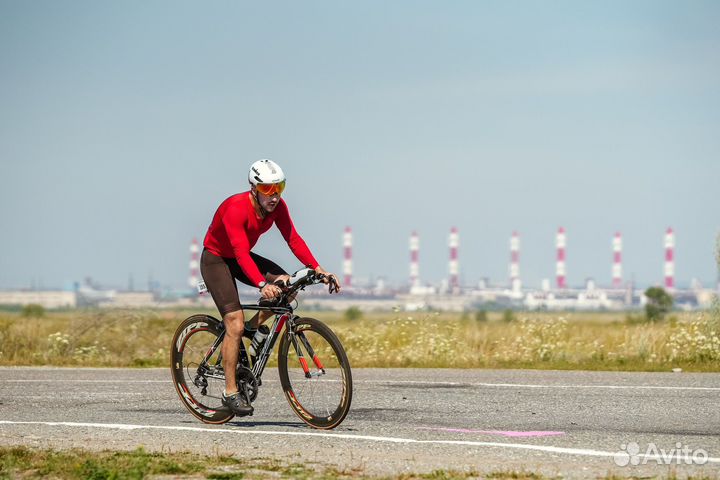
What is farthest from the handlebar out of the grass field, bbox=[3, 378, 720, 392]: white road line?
the grass field

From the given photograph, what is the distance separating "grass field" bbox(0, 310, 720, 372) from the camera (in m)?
17.8

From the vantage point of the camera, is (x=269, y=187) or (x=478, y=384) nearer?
(x=269, y=187)

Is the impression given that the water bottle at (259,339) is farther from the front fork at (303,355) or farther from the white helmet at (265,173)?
the white helmet at (265,173)

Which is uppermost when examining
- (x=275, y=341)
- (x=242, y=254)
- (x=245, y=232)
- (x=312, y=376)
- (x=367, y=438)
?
(x=245, y=232)

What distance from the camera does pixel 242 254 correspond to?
870 cm

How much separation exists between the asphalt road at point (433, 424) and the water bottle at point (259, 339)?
1.91 feet

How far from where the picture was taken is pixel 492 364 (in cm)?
1761

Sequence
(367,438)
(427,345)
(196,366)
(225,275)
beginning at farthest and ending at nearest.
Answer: (427,345), (196,366), (225,275), (367,438)

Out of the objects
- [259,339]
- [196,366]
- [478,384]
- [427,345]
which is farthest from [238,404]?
[427,345]

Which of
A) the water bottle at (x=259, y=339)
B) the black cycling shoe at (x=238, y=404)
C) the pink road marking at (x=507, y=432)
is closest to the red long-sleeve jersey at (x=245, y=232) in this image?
the water bottle at (x=259, y=339)

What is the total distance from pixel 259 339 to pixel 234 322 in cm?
25

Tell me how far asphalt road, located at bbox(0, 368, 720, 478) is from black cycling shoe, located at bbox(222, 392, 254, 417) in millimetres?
135

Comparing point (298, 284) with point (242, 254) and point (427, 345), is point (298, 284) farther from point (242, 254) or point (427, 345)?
point (427, 345)

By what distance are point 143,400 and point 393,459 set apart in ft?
15.4
